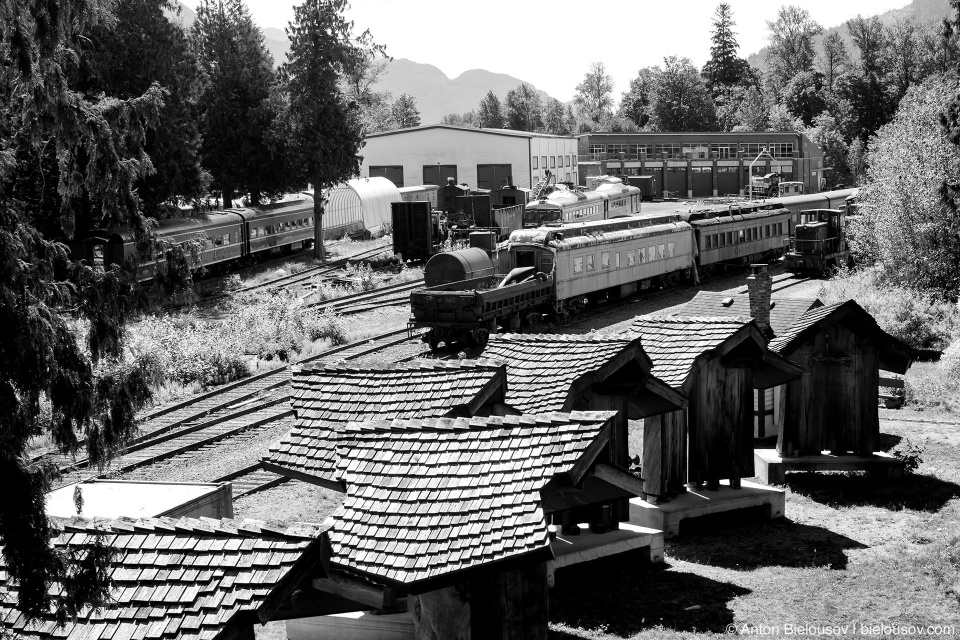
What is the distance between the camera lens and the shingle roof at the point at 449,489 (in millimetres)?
6945

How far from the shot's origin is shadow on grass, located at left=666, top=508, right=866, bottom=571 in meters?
12.2

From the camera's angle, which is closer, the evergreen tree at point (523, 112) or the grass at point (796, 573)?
the grass at point (796, 573)

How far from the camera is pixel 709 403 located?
13906 mm

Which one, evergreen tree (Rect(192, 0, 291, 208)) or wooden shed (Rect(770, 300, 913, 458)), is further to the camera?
evergreen tree (Rect(192, 0, 291, 208))

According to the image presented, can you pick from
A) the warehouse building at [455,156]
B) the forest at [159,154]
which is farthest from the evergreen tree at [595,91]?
the warehouse building at [455,156]

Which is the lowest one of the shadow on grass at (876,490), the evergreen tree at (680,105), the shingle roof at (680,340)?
the shadow on grass at (876,490)

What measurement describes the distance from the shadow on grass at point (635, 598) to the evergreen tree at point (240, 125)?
36124mm

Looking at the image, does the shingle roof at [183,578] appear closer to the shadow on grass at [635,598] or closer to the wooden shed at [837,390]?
the shadow on grass at [635,598]

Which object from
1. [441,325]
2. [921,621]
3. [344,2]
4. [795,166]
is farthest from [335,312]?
[795,166]

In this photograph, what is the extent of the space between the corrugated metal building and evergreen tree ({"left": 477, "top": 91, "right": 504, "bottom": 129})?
93.3m

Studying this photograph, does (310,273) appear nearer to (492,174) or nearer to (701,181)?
(492,174)

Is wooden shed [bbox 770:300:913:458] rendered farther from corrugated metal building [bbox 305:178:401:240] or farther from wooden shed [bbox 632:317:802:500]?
corrugated metal building [bbox 305:178:401:240]

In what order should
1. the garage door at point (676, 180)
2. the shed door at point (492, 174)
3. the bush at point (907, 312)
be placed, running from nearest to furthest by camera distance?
the bush at point (907, 312), the shed door at point (492, 174), the garage door at point (676, 180)

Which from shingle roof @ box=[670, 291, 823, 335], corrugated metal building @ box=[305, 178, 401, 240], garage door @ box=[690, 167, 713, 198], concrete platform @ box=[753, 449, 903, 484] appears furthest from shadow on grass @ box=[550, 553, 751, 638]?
garage door @ box=[690, 167, 713, 198]
